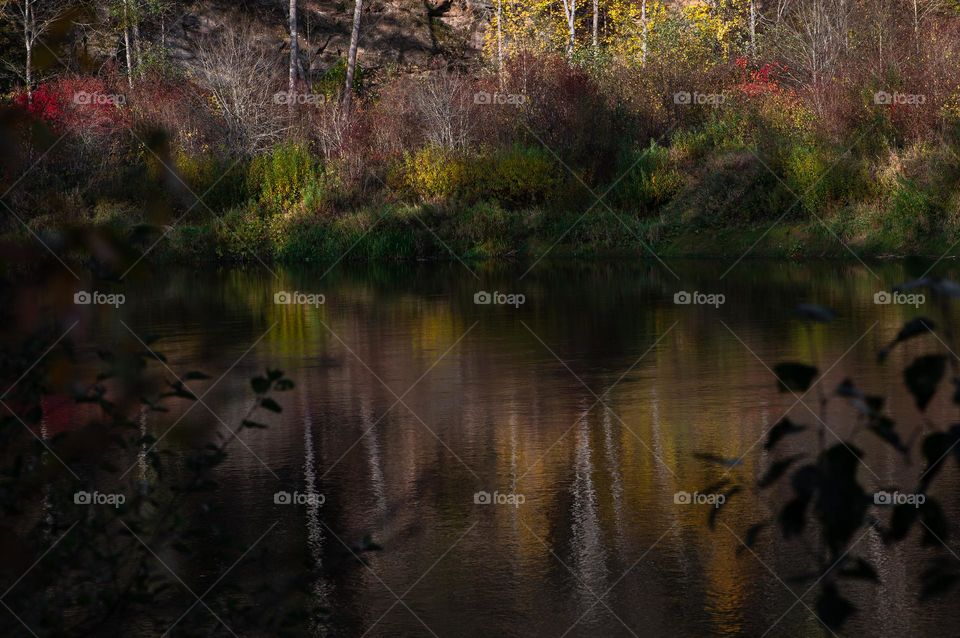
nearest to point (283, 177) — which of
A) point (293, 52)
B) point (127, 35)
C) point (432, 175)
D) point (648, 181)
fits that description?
point (432, 175)

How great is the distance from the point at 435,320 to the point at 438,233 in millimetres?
14798

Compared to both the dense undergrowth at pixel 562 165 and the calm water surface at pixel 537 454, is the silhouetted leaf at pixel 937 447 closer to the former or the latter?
the calm water surface at pixel 537 454

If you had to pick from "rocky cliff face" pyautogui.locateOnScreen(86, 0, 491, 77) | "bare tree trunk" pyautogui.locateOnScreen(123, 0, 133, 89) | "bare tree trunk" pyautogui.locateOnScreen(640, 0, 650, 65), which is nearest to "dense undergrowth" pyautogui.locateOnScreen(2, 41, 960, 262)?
"bare tree trunk" pyautogui.locateOnScreen(640, 0, 650, 65)

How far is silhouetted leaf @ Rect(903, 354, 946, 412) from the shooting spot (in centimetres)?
261

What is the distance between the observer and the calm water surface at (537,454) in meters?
7.07

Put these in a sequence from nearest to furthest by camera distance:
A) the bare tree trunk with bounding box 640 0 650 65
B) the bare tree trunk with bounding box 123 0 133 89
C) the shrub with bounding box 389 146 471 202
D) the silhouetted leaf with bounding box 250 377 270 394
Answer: the silhouetted leaf with bounding box 250 377 270 394, the shrub with bounding box 389 146 471 202, the bare tree trunk with bounding box 640 0 650 65, the bare tree trunk with bounding box 123 0 133 89

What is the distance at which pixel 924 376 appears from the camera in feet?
8.62

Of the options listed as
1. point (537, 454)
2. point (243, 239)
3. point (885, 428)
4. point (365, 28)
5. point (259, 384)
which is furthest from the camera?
point (365, 28)

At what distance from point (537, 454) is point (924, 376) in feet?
27.2

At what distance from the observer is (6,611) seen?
461cm

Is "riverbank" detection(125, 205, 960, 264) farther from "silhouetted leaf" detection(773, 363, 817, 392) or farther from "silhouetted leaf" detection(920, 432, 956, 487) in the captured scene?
"silhouetted leaf" detection(773, 363, 817, 392)

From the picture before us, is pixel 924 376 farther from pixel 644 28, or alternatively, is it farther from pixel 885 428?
pixel 644 28

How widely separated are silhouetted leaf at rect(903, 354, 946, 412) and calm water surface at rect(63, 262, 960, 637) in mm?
1902

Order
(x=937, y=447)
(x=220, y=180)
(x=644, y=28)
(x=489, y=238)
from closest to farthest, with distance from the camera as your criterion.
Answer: (x=937, y=447) < (x=489, y=238) < (x=220, y=180) < (x=644, y=28)
